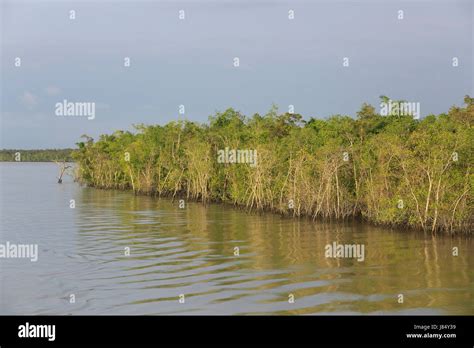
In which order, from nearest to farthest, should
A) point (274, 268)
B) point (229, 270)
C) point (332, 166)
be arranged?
point (229, 270), point (274, 268), point (332, 166)

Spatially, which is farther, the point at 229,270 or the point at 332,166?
the point at 332,166

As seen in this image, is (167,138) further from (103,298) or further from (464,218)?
(103,298)

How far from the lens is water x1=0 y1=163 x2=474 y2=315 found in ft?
51.6

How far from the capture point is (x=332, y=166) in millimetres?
33281

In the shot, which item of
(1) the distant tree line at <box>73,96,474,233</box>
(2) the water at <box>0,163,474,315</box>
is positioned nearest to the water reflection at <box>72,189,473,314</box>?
(2) the water at <box>0,163,474,315</box>

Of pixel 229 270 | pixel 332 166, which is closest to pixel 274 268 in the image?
pixel 229 270

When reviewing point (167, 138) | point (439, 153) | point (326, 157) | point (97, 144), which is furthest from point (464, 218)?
point (97, 144)

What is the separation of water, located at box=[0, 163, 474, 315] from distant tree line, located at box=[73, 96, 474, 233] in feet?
5.86

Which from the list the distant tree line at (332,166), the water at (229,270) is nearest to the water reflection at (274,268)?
the water at (229,270)

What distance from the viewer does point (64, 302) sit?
1628 centimetres

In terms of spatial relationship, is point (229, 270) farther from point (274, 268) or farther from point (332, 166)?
point (332, 166)

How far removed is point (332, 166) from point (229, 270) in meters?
14.9

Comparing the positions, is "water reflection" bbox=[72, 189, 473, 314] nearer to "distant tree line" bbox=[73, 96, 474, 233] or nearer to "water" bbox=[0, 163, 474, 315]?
"water" bbox=[0, 163, 474, 315]

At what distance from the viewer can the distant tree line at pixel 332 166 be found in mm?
27250
